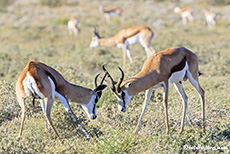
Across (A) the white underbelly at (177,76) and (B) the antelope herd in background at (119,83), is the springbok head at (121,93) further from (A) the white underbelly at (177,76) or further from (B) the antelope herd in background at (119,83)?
(A) the white underbelly at (177,76)

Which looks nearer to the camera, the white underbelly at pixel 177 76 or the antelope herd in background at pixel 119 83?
the antelope herd in background at pixel 119 83

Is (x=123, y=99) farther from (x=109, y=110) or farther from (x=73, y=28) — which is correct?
(x=73, y=28)

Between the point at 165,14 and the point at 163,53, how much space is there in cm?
2592

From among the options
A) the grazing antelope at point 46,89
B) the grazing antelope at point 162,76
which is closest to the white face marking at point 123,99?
the grazing antelope at point 162,76

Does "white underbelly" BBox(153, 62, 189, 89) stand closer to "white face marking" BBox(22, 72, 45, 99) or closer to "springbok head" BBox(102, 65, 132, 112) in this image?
"springbok head" BBox(102, 65, 132, 112)

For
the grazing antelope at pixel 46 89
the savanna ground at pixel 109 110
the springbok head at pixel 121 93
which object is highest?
the grazing antelope at pixel 46 89

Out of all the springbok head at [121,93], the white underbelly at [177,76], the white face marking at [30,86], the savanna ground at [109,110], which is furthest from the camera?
the white underbelly at [177,76]

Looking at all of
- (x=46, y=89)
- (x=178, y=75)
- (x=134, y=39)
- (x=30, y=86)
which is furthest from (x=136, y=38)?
(x=30, y=86)

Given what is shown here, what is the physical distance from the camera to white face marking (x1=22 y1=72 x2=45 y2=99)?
4.56 m

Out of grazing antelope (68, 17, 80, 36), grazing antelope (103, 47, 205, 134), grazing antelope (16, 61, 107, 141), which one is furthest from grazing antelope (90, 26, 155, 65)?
grazing antelope (68, 17, 80, 36)

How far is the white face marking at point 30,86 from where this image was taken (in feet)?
15.0

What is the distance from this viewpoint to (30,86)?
4.57 meters

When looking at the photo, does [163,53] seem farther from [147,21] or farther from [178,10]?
[178,10]

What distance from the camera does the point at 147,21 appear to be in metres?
27.1
